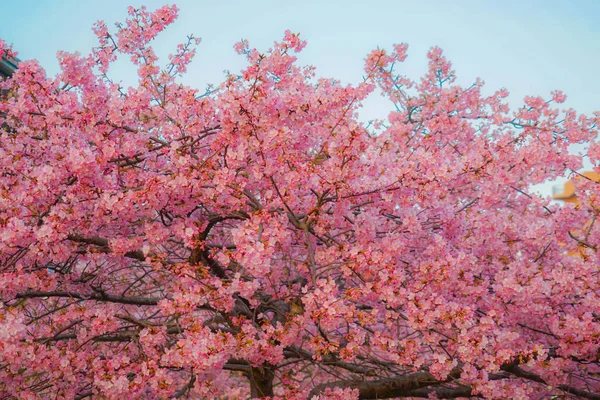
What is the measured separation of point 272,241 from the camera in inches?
178

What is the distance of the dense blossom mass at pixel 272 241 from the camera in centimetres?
507

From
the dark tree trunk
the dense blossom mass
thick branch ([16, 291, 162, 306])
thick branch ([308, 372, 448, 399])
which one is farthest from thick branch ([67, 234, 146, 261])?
thick branch ([308, 372, 448, 399])

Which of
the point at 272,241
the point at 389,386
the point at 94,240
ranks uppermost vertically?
the point at 94,240

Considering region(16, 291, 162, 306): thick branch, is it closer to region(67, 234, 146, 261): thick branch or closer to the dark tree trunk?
region(67, 234, 146, 261): thick branch

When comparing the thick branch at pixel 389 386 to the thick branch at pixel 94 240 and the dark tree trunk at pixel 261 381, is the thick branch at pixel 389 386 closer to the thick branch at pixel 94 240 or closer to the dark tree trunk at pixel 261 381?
the dark tree trunk at pixel 261 381

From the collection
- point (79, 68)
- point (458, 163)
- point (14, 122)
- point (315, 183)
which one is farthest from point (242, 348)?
point (14, 122)

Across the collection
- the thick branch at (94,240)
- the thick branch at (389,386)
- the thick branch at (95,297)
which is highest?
the thick branch at (94,240)

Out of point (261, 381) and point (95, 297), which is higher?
point (95, 297)

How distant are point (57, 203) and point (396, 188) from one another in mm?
3589

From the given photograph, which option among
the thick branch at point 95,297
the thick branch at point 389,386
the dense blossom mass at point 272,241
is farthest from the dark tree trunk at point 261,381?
the thick branch at point 95,297

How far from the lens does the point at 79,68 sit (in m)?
6.69

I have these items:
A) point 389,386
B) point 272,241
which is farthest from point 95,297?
point 389,386

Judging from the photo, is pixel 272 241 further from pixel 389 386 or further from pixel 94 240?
pixel 389 386

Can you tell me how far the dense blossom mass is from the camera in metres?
5.07
